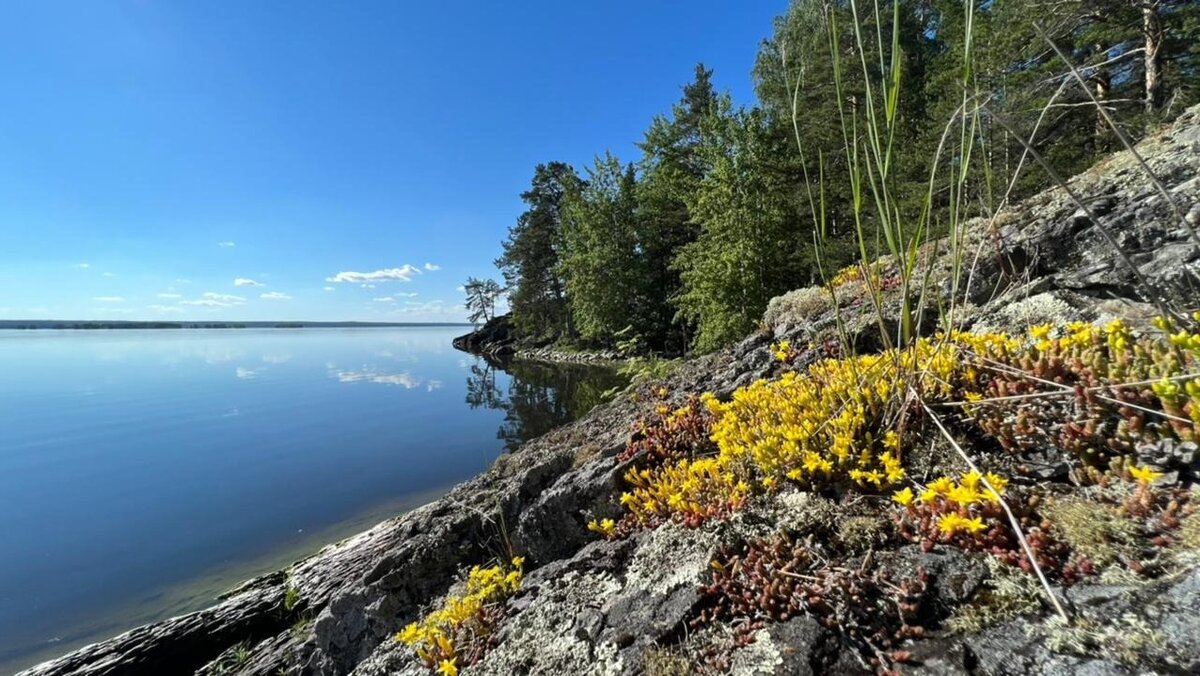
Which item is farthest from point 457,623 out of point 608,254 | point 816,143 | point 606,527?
point 608,254

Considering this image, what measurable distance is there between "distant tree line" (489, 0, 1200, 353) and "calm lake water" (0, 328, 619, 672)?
8.09 metres

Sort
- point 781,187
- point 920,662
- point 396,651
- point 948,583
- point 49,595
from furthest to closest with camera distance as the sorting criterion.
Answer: point 781,187, point 49,595, point 396,651, point 948,583, point 920,662

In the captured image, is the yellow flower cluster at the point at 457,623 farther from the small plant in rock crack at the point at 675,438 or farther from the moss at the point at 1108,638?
the moss at the point at 1108,638

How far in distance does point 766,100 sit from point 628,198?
10835mm

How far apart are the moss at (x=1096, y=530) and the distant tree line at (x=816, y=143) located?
118 centimetres

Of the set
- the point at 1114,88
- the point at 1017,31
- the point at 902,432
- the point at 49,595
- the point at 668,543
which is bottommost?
the point at 49,595

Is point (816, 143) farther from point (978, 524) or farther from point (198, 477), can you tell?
point (198, 477)

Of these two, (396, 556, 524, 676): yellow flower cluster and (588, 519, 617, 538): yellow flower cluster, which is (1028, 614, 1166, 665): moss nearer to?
(588, 519, 617, 538): yellow flower cluster

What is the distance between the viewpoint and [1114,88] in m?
11.3

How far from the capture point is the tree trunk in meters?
8.55

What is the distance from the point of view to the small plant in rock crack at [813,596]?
162 cm

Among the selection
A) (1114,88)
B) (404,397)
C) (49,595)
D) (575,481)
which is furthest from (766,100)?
(49,595)

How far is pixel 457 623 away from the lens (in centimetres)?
296

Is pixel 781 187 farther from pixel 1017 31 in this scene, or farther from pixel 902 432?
pixel 902 432
